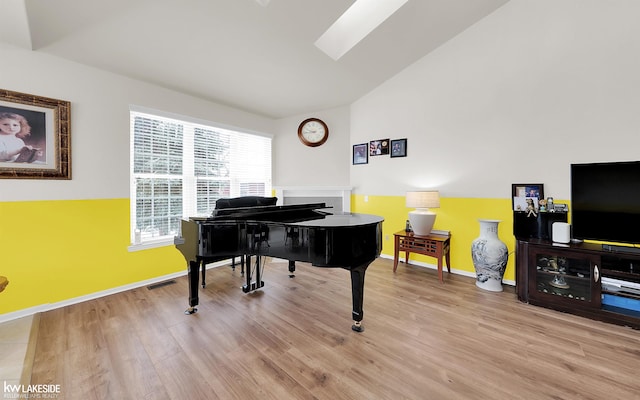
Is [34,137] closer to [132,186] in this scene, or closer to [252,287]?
[132,186]

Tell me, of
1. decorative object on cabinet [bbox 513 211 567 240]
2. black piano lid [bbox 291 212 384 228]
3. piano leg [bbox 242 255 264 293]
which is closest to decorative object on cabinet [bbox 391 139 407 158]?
decorative object on cabinet [bbox 513 211 567 240]

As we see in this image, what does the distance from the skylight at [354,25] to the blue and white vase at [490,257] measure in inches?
102

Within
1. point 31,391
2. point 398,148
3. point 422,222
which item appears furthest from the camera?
point 398,148

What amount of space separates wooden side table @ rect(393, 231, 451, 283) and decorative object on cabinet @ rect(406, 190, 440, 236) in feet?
0.35

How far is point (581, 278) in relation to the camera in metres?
2.17

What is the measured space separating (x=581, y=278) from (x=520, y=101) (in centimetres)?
193

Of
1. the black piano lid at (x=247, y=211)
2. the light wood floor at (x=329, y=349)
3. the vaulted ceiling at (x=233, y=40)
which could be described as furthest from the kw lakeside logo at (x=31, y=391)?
the vaulted ceiling at (x=233, y=40)

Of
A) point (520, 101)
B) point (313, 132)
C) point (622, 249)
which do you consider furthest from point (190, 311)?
point (520, 101)

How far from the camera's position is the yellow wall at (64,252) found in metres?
2.18

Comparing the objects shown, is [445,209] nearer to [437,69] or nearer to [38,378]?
[437,69]

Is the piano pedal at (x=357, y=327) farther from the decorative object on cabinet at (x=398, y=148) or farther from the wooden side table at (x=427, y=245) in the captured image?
the decorative object on cabinet at (x=398, y=148)

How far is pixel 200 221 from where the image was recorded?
6.82 feet

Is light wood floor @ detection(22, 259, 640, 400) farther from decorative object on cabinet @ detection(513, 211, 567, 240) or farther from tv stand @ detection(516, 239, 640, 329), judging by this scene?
decorative object on cabinet @ detection(513, 211, 567, 240)

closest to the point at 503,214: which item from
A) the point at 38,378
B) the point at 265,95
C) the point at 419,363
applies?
the point at 419,363
